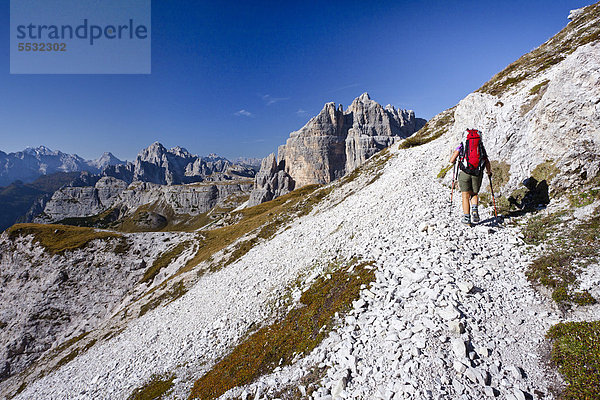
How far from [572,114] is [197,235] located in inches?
2960

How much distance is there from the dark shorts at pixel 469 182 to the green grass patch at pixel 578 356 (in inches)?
271

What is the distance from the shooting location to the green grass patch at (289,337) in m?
9.24

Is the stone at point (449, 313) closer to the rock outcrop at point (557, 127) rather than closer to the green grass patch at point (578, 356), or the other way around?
the green grass patch at point (578, 356)

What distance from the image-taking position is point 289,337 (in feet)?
32.9

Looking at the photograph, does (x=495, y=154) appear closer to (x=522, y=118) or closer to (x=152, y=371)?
(x=522, y=118)

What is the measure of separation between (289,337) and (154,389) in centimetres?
1033

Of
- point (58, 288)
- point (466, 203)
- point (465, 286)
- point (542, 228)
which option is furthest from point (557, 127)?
point (58, 288)

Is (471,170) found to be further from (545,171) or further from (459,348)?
(459,348)

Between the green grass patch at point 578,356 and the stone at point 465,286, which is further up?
the stone at point 465,286

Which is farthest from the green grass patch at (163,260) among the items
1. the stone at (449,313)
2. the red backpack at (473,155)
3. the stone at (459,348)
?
the red backpack at (473,155)

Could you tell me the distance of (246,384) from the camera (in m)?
9.02

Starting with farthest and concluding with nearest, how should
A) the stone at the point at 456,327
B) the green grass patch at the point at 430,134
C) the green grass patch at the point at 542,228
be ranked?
1. the green grass patch at the point at 430,134
2. the green grass patch at the point at 542,228
3. the stone at the point at 456,327

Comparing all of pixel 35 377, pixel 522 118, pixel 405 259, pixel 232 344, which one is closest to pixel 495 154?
pixel 522 118

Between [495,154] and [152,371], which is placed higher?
[495,154]
